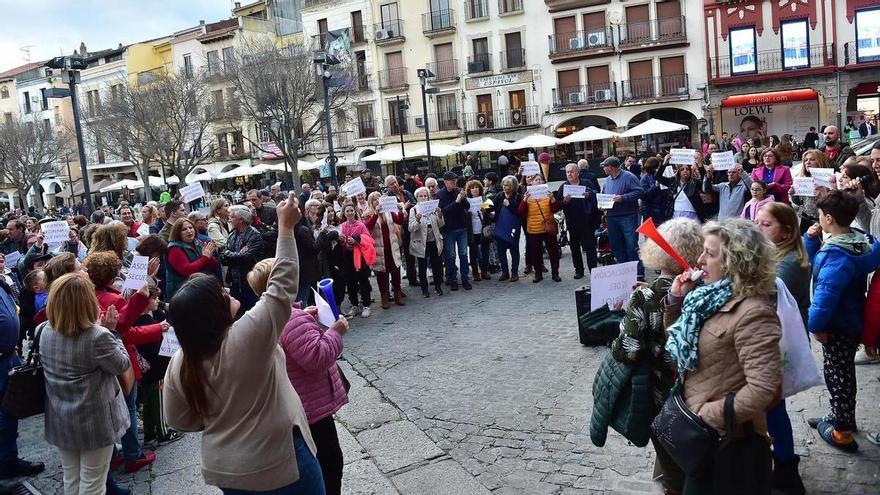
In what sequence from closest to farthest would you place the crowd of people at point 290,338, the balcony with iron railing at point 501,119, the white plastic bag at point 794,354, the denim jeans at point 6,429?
the crowd of people at point 290,338 → the white plastic bag at point 794,354 → the denim jeans at point 6,429 → the balcony with iron railing at point 501,119

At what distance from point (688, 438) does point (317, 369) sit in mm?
1801

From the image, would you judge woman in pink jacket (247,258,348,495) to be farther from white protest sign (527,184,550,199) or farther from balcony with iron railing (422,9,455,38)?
balcony with iron railing (422,9,455,38)

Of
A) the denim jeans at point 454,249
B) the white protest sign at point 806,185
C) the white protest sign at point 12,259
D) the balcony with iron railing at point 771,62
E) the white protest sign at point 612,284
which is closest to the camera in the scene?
the white protest sign at point 612,284

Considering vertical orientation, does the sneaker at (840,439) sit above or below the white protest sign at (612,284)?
below

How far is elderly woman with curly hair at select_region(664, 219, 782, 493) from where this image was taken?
9.22 ft

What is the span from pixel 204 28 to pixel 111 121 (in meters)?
11.2

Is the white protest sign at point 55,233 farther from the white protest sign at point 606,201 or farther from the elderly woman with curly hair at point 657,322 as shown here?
the elderly woman with curly hair at point 657,322

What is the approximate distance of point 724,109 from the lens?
33.6m

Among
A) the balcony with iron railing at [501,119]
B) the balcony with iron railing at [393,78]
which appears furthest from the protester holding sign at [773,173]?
the balcony with iron railing at [393,78]

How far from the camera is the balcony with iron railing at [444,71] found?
3884 cm

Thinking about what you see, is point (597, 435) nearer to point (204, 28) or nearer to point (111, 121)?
point (111, 121)

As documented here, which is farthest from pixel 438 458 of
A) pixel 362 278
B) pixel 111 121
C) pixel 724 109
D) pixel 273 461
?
pixel 111 121

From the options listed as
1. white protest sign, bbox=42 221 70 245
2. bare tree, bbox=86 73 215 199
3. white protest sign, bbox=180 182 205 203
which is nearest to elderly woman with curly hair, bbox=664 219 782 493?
white protest sign, bbox=42 221 70 245

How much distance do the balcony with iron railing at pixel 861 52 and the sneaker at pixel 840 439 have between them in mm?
31292
